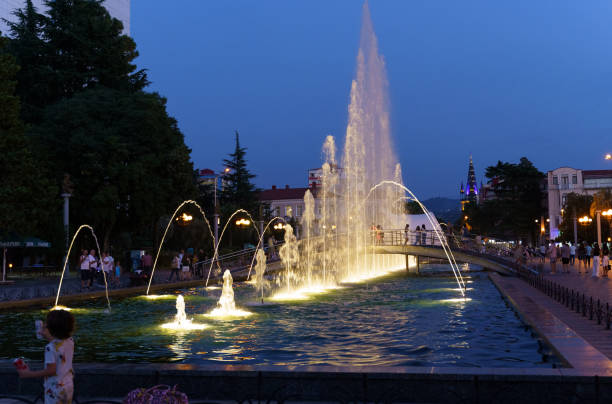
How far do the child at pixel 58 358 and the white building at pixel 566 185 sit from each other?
4163 inches

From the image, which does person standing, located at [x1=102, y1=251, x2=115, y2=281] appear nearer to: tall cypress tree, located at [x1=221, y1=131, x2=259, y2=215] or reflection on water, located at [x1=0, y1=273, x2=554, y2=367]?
reflection on water, located at [x1=0, y1=273, x2=554, y2=367]

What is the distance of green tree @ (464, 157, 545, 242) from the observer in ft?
318

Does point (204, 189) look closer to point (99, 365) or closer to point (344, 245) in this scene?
point (344, 245)

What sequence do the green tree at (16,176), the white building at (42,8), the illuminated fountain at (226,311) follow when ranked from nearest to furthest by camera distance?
the illuminated fountain at (226,311) < the green tree at (16,176) < the white building at (42,8)

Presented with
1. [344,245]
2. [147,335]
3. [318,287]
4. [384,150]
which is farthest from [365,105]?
[147,335]

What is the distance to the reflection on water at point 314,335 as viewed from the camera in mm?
11398

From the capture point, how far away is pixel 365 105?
166 ft

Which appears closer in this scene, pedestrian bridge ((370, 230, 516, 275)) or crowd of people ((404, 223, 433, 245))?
pedestrian bridge ((370, 230, 516, 275))

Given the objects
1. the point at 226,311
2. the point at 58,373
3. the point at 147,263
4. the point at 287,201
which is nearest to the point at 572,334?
the point at 58,373

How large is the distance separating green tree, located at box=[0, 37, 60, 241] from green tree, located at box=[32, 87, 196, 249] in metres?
3.92

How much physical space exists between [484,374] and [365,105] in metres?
44.2

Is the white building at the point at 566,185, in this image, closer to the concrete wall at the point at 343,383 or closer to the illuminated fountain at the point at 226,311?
the illuminated fountain at the point at 226,311

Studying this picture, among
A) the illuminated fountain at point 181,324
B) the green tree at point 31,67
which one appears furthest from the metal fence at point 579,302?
the green tree at point 31,67

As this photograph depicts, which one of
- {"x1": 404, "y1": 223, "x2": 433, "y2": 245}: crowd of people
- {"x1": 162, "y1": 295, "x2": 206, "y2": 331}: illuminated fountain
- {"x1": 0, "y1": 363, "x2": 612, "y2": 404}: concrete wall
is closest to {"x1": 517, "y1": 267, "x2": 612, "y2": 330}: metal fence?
{"x1": 0, "y1": 363, "x2": 612, "y2": 404}: concrete wall
